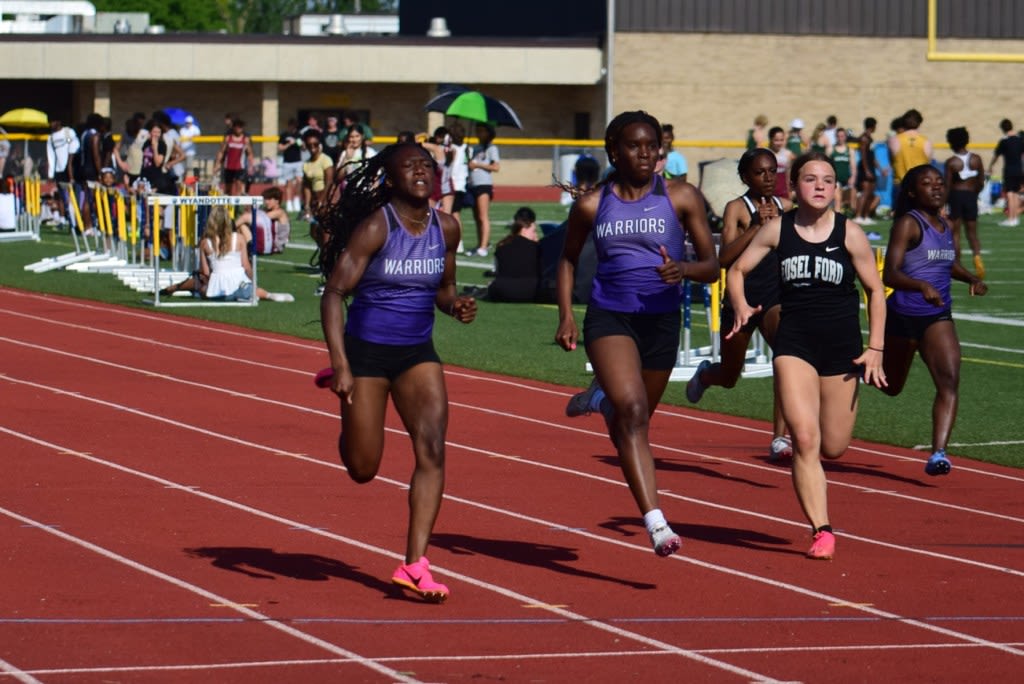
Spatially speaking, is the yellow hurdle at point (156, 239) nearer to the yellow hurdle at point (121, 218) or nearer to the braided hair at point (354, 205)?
the yellow hurdle at point (121, 218)

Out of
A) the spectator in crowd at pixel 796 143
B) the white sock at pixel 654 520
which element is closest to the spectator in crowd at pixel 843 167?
the spectator in crowd at pixel 796 143

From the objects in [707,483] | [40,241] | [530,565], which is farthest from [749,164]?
[40,241]

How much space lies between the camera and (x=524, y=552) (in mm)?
9453

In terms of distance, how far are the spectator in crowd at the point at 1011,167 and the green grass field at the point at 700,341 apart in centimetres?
563

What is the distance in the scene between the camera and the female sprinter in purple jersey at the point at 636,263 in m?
9.05

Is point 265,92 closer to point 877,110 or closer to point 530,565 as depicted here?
point 877,110

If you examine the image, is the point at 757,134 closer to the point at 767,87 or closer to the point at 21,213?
the point at 21,213

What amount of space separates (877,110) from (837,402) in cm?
5220

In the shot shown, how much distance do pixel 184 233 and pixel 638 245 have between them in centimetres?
1567

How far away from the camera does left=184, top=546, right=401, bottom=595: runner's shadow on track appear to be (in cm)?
873

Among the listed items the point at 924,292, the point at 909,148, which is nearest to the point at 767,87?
the point at 909,148

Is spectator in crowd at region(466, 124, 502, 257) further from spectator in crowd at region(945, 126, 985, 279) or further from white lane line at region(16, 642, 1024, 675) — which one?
white lane line at region(16, 642, 1024, 675)

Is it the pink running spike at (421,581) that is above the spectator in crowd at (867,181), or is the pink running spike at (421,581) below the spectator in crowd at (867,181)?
below

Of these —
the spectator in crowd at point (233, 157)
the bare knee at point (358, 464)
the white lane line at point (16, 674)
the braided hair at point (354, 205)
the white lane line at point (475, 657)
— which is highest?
the spectator in crowd at point (233, 157)
